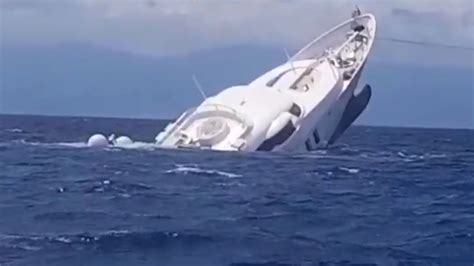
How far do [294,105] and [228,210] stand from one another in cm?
1973

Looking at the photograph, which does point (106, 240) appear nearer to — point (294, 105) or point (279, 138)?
point (279, 138)

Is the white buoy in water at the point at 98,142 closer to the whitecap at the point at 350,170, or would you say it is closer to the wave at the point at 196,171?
the wave at the point at 196,171

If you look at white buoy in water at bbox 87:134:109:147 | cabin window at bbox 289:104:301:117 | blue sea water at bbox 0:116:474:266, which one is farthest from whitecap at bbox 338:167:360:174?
white buoy in water at bbox 87:134:109:147

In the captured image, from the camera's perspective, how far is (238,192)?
27.6m

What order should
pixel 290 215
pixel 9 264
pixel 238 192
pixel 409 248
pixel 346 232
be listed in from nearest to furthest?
pixel 9 264 < pixel 409 248 < pixel 346 232 < pixel 290 215 < pixel 238 192

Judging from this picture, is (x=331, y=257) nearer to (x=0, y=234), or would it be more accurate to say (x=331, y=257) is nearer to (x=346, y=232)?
(x=346, y=232)

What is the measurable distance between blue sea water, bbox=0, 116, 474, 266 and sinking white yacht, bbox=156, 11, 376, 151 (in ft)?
3.92

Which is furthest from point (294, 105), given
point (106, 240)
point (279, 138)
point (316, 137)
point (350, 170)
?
point (106, 240)

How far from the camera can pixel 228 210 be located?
22.9m

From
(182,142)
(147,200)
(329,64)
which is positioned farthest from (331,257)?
(329,64)

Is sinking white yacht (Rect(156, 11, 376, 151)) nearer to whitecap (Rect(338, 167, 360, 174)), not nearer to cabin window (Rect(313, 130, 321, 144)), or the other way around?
cabin window (Rect(313, 130, 321, 144))

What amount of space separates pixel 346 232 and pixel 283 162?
17.8m

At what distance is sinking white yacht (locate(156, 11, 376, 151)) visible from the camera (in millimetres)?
40594

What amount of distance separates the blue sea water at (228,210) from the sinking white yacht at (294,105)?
47.0 inches
